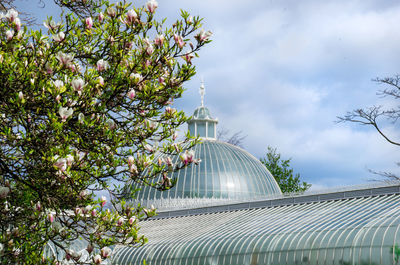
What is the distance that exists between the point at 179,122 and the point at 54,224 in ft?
9.26

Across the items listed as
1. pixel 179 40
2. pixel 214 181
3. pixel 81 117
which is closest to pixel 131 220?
pixel 81 117

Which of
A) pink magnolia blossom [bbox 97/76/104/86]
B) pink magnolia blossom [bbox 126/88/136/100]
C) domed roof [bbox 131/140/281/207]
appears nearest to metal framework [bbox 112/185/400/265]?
domed roof [bbox 131/140/281/207]

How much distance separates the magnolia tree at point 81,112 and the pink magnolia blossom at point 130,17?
0.06 ft

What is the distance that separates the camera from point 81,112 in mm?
9664

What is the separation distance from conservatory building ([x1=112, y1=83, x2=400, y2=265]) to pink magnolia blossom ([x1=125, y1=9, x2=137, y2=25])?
12.9 metres

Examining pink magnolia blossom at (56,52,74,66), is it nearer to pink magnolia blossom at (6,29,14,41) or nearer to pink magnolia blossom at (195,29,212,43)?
pink magnolia blossom at (6,29,14,41)

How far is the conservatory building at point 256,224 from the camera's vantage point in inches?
800

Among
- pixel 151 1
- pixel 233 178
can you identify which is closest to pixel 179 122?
pixel 151 1

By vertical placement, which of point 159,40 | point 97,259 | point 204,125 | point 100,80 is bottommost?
point 97,259

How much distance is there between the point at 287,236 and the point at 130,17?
1500 cm

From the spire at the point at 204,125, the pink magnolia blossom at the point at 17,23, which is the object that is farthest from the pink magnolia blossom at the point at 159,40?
the spire at the point at 204,125

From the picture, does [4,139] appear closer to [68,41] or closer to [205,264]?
[68,41]

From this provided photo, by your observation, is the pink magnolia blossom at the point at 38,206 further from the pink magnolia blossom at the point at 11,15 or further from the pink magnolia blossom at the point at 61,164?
the pink magnolia blossom at the point at 11,15

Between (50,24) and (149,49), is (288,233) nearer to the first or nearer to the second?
(149,49)
